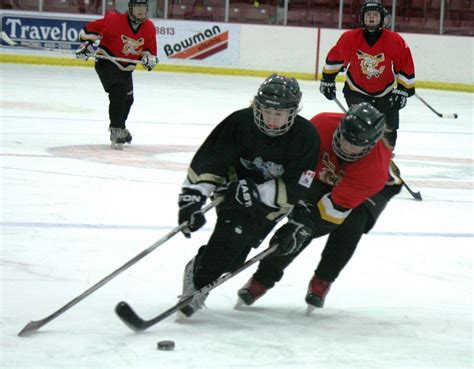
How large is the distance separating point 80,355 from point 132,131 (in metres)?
5.59

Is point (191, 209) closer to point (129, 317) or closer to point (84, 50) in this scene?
point (129, 317)

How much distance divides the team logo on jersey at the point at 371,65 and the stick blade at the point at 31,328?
3.93m

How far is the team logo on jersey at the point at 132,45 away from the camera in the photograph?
293 inches

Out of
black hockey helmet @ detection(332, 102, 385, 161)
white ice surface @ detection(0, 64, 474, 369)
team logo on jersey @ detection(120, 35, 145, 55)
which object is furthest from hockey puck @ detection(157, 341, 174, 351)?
team logo on jersey @ detection(120, 35, 145, 55)

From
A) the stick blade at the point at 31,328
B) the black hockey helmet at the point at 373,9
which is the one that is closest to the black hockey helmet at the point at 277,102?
the stick blade at the point at 31,328

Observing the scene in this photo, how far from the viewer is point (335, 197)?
10.6 ft

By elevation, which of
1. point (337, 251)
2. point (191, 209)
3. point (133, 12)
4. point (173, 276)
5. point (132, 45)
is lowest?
point (173, 276)

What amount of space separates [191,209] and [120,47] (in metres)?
4.55

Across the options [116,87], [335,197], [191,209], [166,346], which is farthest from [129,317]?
[116,87]

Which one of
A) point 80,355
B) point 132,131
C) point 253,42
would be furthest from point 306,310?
point 253,42

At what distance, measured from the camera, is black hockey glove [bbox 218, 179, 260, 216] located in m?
3.11

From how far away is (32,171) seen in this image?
5.91 metres

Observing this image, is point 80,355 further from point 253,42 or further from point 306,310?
point 253,42

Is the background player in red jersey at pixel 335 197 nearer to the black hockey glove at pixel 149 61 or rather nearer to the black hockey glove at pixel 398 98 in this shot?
the black hockey glove at pixel 398 98
